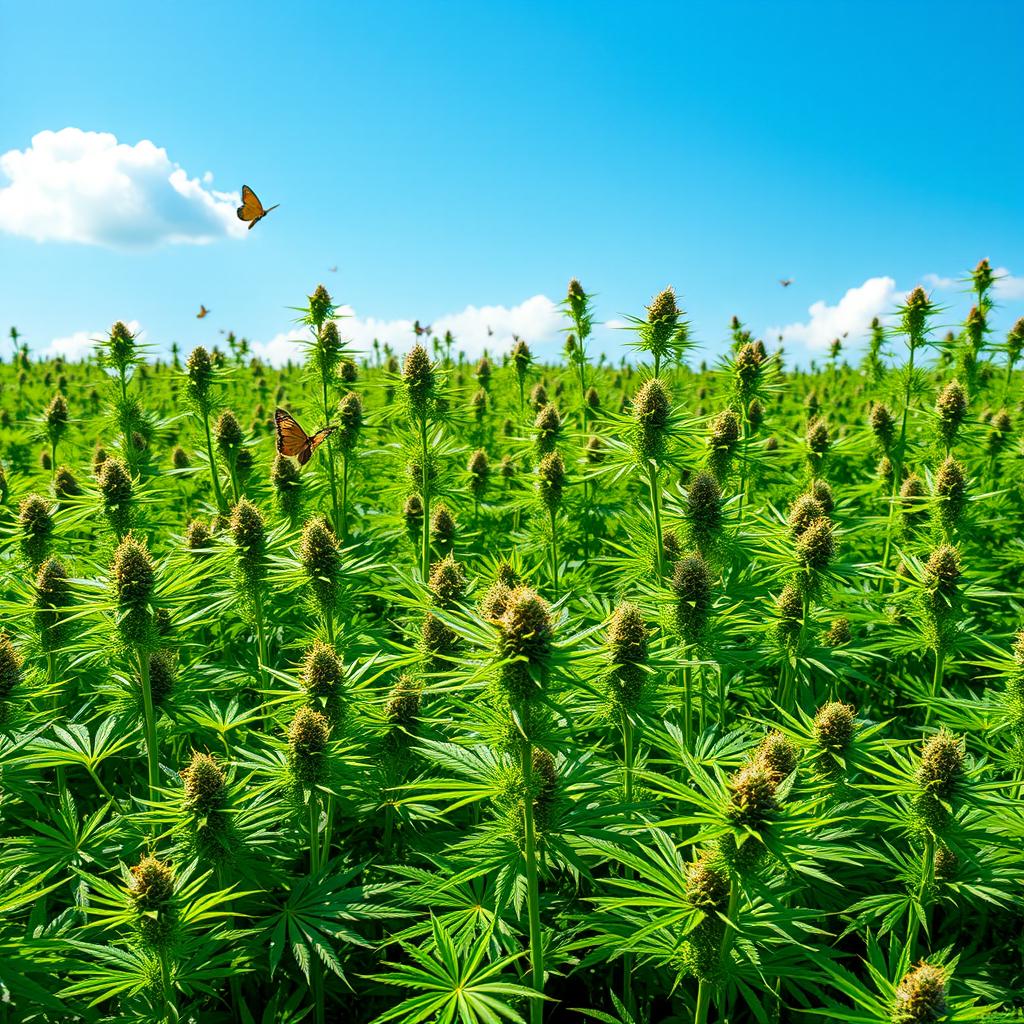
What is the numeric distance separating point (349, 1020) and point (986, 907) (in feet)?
10.6

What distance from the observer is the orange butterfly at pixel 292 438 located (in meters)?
4.84

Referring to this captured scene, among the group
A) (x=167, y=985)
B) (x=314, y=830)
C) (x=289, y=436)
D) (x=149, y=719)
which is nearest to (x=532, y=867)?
(x=314, y=830)

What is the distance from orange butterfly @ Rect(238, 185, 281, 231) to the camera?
634 cm

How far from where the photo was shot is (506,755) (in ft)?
9.28

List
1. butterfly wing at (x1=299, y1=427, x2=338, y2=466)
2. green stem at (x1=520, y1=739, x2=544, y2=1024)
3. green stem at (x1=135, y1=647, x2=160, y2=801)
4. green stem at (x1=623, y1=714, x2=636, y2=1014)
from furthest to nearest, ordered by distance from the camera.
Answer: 1. butterfly wing at (x1=299, y1=427, x2=338, y2=466)
2. green stem at (x1=135, y1=647, x2=160, y2=801)
3. green stem at (x1=623, y1=714, x2=636, y2=1014)
4. green stem at (x1=520, y1=739, x2=544, y2=1024)

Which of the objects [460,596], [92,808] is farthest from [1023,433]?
[92,808]

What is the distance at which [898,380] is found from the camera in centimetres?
665

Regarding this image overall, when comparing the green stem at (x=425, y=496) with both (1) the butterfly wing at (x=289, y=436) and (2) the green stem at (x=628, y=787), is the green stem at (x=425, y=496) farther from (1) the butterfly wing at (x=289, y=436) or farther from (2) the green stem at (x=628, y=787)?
(2) the green stem at (x=628, y=787)

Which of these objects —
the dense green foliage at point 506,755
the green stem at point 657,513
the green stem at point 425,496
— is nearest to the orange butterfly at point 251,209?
the dense green foliage at point 506,755

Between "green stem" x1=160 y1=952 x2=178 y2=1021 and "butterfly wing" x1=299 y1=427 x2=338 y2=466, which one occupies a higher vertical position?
"butterfly wing" x1=299 y1=427 x2=338 y2=466

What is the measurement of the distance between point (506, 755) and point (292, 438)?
3.07 m

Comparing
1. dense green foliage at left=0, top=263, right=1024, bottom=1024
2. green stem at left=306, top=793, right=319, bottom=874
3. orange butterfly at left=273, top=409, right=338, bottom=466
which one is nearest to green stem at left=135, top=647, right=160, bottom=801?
dense green foliage at left=0, top=263, right=1024, bottom=1024

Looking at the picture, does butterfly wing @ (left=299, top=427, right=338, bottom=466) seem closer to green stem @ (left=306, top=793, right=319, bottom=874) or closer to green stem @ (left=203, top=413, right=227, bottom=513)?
green stem @ (left=203, top=413, right=227, bottom=513)

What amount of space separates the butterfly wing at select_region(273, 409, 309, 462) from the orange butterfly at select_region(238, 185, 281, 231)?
236 cm
